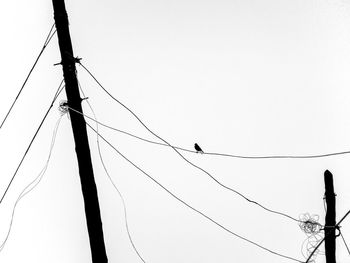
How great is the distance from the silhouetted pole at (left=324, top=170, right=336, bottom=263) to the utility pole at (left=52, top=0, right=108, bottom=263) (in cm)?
383

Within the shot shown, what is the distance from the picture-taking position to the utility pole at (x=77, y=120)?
5.87 metres

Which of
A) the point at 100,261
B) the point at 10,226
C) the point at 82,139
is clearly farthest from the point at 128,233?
the point at 82,139

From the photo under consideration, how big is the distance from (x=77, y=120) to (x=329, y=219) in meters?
4.53

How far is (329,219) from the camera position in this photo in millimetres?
6434

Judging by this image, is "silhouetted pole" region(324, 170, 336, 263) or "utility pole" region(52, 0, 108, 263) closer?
"utility pole" region(52, 0, 108, 263)

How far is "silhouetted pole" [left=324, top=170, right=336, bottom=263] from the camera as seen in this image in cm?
641

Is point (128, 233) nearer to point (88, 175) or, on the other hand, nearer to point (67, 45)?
point (88, 175)

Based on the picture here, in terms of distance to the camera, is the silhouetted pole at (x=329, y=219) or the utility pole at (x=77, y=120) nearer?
the utility pole at (x=77, y=120)

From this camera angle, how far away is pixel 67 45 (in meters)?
5.88

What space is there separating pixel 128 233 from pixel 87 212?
6.95 m

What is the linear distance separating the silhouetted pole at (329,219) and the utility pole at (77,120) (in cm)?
383

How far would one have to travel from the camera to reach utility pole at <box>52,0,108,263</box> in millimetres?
5867

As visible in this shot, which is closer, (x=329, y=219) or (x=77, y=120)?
(x=77, y=120)

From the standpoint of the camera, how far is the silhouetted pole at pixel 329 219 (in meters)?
6.41
